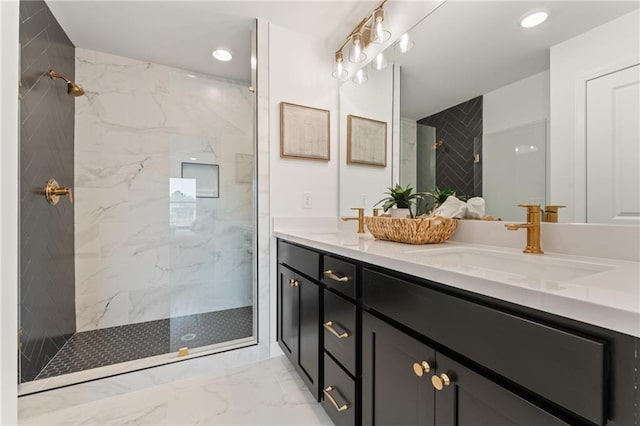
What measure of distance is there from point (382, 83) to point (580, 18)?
978 millimetres

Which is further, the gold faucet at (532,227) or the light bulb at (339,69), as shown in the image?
the light bulb at (339,69)

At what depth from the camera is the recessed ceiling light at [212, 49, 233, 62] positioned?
2.15m

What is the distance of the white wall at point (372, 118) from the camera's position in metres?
1.70

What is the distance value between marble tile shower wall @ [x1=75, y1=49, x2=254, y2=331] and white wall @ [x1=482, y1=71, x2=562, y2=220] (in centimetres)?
155

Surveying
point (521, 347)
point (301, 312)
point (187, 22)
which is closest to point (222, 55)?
point (187, 22)

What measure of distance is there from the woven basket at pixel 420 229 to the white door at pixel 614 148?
0.45 meters

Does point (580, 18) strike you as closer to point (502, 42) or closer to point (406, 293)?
point (502, 42)

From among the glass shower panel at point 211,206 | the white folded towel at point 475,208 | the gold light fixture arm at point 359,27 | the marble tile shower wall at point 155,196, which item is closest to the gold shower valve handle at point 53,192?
the marble tile shower wall at point 155,196

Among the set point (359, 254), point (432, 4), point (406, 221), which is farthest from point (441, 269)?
point (432, 4)

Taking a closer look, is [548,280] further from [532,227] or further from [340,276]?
[340,276]

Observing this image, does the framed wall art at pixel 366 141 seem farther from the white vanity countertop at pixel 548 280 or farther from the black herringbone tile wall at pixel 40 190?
the black herringbone tile wall at pixel 40 190

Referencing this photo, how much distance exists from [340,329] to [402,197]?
0.82 meters

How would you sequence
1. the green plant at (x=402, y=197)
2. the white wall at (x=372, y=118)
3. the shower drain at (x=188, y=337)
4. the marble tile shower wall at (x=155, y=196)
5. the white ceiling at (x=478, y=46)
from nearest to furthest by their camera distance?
the white ceiling at (x=478, y=46)
the green plant at (x=402, y=197)
the white wall at (x=372, y=118)
the shower drain at (x=188, y=337)
the marble tile shower wall at (x=155, y=196)
